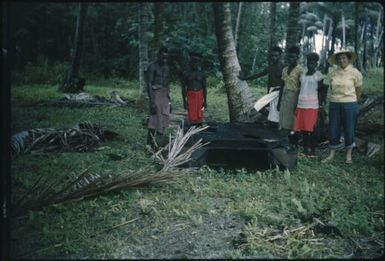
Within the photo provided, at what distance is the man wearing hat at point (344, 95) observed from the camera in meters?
5.96


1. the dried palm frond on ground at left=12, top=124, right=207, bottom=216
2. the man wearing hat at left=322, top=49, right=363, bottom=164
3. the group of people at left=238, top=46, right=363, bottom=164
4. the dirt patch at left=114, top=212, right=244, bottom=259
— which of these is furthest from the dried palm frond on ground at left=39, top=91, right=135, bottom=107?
the dirt patch at left=114, top=212, right=244, bottom=259

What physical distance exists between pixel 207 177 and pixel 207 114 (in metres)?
5.97

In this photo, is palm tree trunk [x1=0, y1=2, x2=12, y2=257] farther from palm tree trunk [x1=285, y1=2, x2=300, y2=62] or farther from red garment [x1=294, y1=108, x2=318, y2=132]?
palm tree trunk [x1=285, y1=2, x2=300, y2=62]

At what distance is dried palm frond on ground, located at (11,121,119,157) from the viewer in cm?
667

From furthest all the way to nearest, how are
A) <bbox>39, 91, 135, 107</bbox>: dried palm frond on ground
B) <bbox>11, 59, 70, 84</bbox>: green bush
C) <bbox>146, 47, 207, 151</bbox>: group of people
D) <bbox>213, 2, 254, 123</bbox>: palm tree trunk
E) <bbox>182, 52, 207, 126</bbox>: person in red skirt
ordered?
<bbox>11, 59, 70, 84</bbox>: green bush, <bbox>39, 91, 135, 107</bbox>: dried palm frond on ground, <bbox>213, 2, 254, 123</bbox>: palm tree trunk, <bbox>182, 52, 207, 126</bbox>: person in red skirt, <bbox>146, 47, 207, 151</bbox>: group of people

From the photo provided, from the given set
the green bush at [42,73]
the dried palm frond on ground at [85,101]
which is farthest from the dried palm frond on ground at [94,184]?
the green bush at [42,73]

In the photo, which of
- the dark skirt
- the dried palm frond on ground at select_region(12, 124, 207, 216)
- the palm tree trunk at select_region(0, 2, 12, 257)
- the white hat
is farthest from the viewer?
the dark skirt

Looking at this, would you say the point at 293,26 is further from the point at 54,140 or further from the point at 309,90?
the point at 54,140

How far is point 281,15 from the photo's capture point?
23.9 m

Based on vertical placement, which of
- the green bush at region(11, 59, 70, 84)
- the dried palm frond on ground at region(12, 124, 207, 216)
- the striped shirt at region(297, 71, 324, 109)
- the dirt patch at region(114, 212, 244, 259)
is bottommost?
the dirt patch at region(114, 212, 244, 259)

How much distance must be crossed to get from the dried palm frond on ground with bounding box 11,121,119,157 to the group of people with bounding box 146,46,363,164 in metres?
1.14

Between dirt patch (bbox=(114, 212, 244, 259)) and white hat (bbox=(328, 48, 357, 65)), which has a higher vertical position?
white hat (bbox=(328, 48, 357, 65))

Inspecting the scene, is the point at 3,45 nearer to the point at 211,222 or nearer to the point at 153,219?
the point at 153,219

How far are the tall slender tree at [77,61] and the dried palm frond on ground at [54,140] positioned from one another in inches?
271
